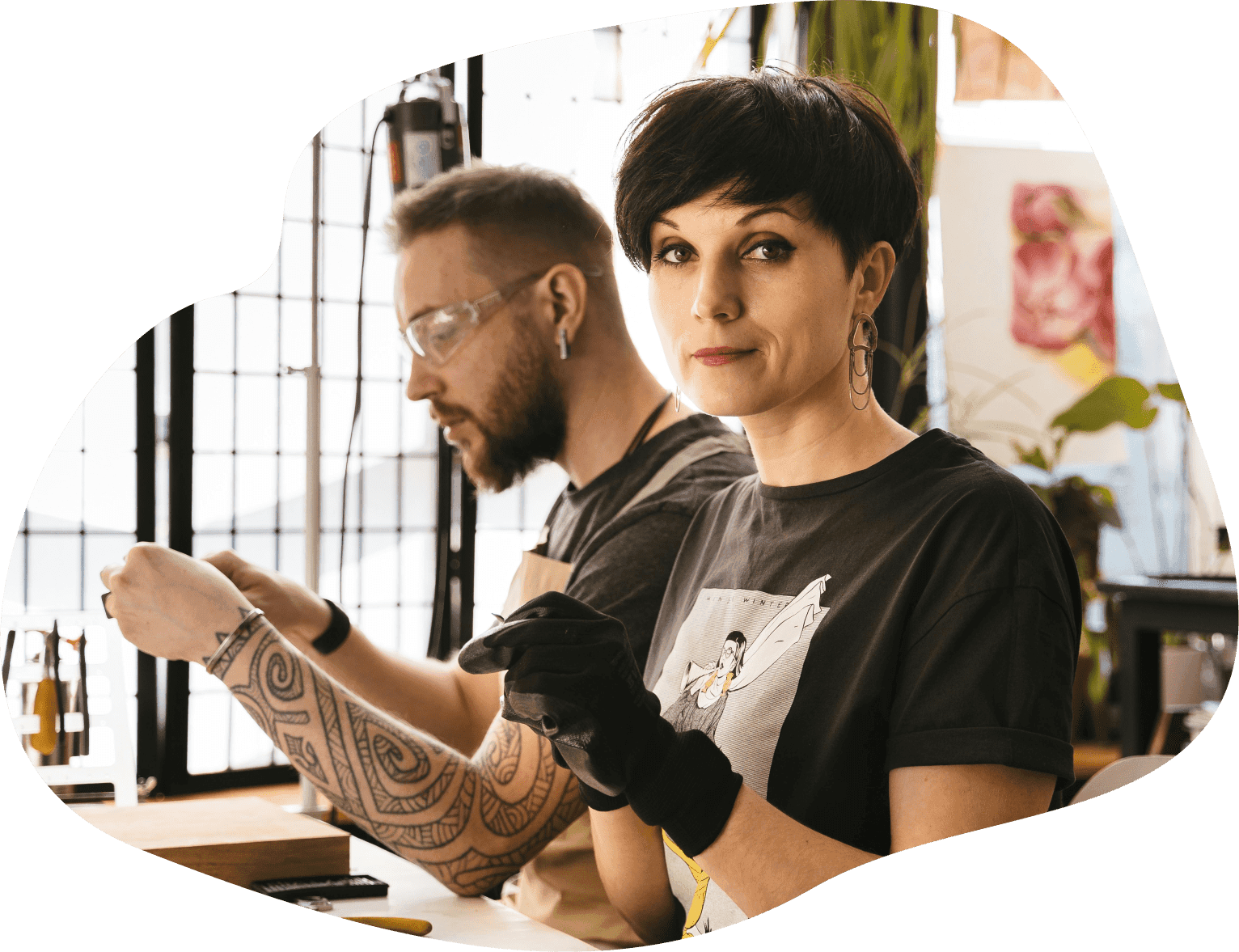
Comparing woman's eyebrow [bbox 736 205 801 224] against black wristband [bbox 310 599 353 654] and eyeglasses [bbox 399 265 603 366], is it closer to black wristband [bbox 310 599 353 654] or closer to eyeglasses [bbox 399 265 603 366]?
eyeglasses [bbox 399 265 603 366]

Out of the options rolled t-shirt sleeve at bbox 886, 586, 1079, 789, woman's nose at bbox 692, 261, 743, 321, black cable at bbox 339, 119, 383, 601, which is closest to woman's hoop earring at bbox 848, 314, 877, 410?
woman's nose at bbox 692, 261, 743, 321

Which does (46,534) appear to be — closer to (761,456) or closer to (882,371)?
(761,456)

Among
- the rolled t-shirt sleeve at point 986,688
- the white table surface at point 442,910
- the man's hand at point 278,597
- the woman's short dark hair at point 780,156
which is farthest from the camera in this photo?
the man's hand at point 278,597

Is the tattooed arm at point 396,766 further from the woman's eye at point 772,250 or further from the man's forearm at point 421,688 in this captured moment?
the woman's eye at point 772,250

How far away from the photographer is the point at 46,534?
139 cm

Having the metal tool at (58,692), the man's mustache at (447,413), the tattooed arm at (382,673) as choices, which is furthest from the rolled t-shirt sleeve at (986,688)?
the metal tool at (58,692)

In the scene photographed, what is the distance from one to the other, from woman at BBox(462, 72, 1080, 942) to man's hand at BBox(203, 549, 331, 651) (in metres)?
0.27

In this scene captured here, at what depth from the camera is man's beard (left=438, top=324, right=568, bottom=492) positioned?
126 centimetres

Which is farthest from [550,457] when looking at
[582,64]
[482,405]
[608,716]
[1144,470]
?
[1144,470]

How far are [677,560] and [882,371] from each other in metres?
0.26

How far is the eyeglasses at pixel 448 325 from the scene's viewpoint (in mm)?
1253

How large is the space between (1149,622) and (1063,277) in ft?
1.10

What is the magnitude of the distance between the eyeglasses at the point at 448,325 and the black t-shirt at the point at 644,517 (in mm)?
209

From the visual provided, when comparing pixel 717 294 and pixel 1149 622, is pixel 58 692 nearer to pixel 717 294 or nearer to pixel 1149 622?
pixel 717 294
